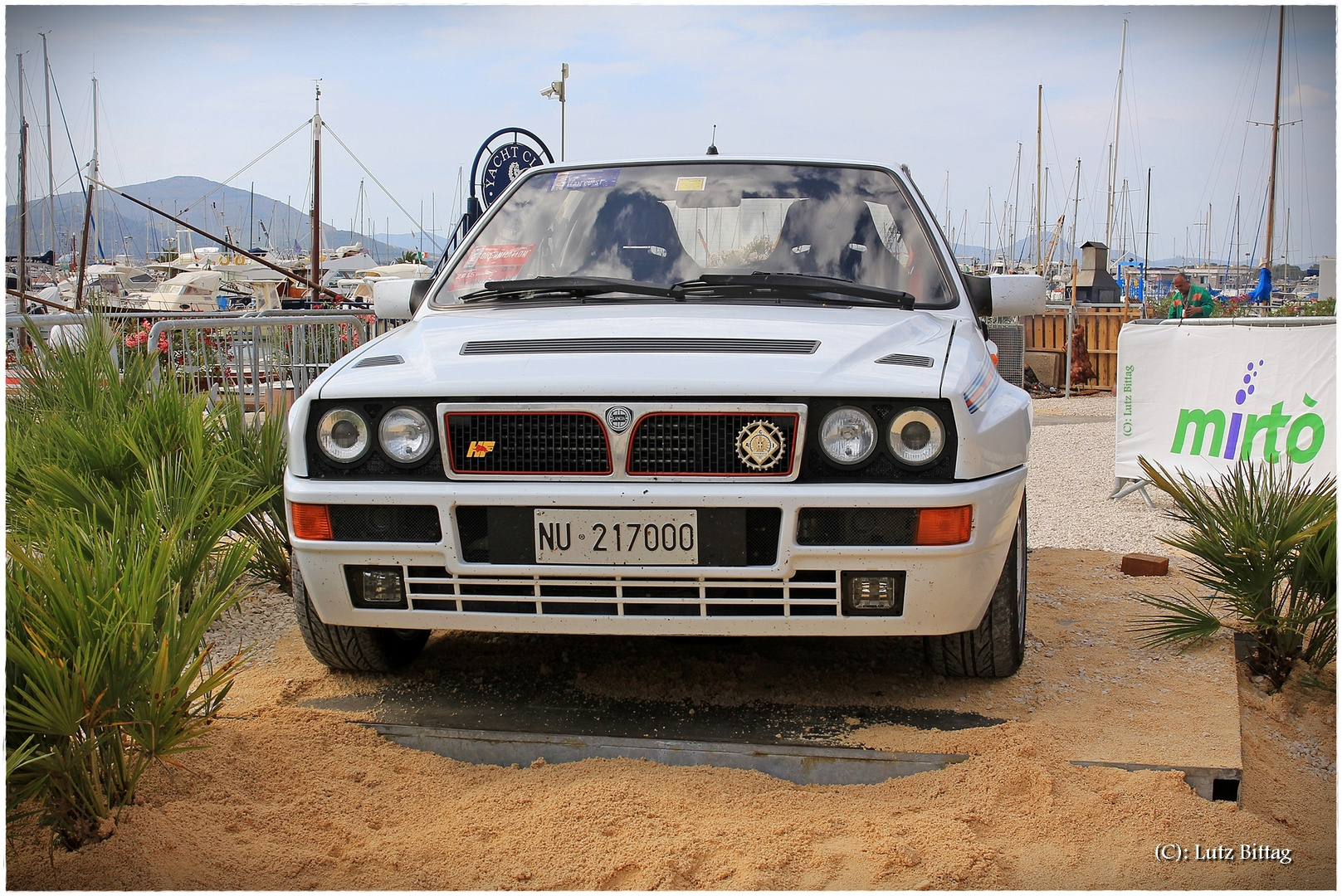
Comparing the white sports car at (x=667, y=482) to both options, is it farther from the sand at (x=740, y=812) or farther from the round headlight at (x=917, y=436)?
the sand at (x=740, y=812)

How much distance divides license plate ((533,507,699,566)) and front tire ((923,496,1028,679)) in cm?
105

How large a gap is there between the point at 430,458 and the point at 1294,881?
2435 millimetres

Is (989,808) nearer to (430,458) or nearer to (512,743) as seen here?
(512,743)

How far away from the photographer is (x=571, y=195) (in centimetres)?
460

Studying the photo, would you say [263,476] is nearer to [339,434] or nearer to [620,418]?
[339,434]

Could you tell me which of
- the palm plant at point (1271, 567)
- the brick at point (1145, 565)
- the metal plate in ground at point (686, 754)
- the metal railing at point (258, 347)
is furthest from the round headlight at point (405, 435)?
the metal railing at point (258, 347)

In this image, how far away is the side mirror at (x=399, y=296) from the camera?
461cm

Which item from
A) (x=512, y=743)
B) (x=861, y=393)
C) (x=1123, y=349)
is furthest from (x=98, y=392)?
(x=1123, y=349)

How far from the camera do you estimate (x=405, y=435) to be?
10.4 ft

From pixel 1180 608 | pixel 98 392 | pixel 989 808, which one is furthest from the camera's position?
pixel 98 392

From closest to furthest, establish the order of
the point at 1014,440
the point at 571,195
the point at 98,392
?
the point at 1014,440 < the point at 571,195 < the point at 98,392

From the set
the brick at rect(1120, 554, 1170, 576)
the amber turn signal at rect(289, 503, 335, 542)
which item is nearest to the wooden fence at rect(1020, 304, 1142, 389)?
the brick at rect(1120, 554, 1170, 576)

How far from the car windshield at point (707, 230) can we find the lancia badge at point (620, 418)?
114 centimetres

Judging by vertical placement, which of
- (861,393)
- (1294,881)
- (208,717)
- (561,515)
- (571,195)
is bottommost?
(1294,881)
